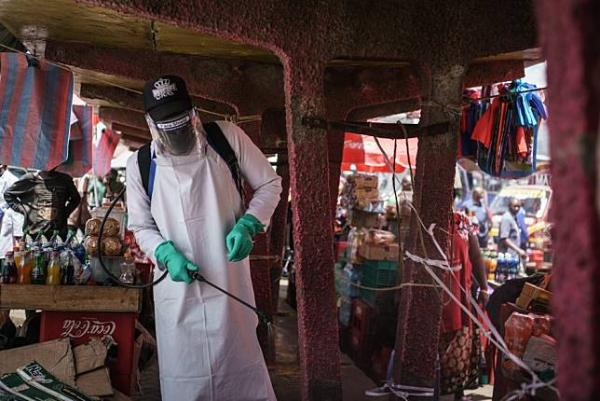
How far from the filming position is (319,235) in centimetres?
477

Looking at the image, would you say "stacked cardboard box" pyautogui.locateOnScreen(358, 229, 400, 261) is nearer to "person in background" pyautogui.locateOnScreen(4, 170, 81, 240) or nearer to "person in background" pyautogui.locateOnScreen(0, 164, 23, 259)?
"person in background" pyautogui.locateOnScreen(4, 170, 81, 240)

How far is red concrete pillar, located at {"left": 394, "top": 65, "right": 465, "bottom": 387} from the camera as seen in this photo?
491 cm

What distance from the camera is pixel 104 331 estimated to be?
5297 mm

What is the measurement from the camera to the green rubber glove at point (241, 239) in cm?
401

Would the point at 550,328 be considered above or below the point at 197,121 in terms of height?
below

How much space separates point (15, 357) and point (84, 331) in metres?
0.53

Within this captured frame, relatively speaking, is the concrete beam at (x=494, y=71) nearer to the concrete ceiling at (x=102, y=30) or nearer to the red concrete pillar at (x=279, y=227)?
the concrete ceiling at (x=102, y=30)

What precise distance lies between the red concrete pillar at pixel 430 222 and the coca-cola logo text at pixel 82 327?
2423mm

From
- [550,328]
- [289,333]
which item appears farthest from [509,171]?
[289,333]

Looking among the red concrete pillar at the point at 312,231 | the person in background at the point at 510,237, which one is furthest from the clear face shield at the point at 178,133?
the person in background at the point at 510,237

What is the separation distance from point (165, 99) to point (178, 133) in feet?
0.74

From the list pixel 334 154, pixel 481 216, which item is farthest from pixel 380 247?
pixel 481 216

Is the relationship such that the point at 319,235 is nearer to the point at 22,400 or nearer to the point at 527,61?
the point at 22,400

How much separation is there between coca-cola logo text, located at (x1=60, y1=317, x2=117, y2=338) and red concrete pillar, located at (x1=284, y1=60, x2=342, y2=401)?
1724mm
